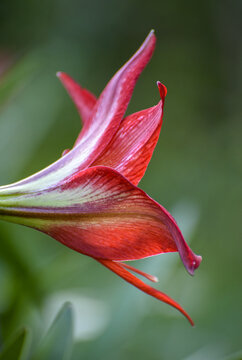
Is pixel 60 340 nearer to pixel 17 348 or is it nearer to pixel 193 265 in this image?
pixel 17 348

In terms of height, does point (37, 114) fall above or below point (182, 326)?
above

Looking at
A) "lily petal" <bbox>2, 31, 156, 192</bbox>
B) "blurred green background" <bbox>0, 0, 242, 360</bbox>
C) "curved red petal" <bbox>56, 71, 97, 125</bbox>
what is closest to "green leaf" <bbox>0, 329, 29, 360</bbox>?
"blurred green background" <bbox>0, 0, 242, 360</bbox>

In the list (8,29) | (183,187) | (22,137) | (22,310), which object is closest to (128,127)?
(22,310)

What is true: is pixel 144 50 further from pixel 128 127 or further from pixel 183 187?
pixel 183 187

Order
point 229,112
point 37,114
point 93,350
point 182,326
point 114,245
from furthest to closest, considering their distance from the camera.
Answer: point 229,112 < point 37,114 < point 182,326 < point 93,350 < point 114,245

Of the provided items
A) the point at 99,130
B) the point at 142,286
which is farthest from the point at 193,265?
the point at 99,130

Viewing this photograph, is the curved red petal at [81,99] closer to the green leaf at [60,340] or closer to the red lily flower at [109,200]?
the red lily flower at [109,200]

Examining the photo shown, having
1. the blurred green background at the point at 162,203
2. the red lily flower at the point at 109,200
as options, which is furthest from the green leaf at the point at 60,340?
the red lily flower at the point at 109,200
